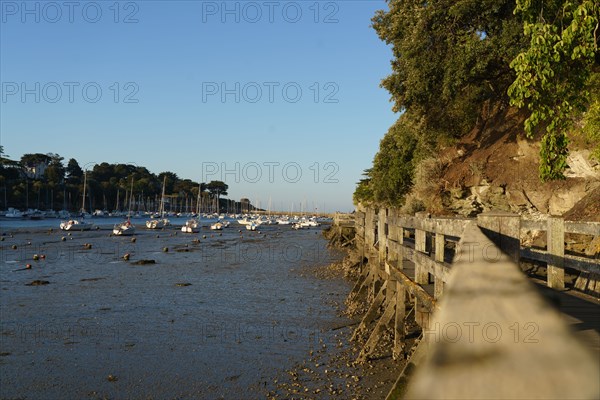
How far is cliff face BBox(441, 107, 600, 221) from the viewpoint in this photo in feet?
58.2

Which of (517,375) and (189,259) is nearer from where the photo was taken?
(517,375)

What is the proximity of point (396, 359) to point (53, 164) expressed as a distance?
170 m

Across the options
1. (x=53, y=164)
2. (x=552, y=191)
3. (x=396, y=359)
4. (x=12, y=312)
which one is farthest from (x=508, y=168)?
(x=53, y=164)

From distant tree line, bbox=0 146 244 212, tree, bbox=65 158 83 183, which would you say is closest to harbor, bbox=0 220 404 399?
distant tree line, bbox=0 146 244 212

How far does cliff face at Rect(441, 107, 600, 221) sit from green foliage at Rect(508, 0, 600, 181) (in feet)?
18.0

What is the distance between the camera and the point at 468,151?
88.1ft

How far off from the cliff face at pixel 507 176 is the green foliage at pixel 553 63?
5.48 meters

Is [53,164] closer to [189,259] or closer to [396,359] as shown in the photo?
[189,259]

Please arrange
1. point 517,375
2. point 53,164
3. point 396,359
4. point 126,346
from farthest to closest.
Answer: point 53,164 → point 126,346 → point 396,359 → point 517,375

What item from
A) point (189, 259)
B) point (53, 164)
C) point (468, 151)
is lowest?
point (189, 259)

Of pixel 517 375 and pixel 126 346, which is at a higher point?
pixel 517 375

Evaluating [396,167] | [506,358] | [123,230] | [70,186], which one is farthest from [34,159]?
[506,358]

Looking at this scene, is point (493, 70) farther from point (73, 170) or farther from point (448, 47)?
point (73, 170)

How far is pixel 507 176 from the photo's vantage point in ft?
71.3
